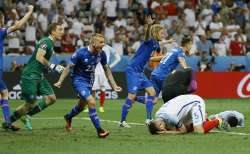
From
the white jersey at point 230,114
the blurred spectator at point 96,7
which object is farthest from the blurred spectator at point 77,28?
the white jersey at point 230,114

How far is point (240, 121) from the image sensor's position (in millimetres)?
16391

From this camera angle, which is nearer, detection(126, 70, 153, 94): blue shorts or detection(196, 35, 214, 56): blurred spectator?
detection(126, 70, 153, 94): blue shorts

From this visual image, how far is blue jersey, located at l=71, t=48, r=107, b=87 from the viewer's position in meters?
15.3

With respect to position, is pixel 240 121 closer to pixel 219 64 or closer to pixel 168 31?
pixel 219 64

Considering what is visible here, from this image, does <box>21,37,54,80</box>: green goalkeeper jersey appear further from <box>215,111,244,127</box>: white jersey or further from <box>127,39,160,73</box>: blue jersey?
<box>215,111,244,127</box>: white jersey

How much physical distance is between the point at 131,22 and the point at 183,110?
61.8 ft

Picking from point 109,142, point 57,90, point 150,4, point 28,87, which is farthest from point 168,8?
point 109,142

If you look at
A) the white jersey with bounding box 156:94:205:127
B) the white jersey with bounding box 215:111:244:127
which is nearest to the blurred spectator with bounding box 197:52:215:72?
the white jersey with bounding box 215:111:244:127

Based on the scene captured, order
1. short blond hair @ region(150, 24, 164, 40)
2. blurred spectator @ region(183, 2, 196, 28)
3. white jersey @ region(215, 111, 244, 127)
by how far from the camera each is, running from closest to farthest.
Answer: white jersey @ region(215, 111, 244, 127) → short blond hair @ region(150, 24, 164, 40) → blurred spectator @ region(183, 2, 196, 28)

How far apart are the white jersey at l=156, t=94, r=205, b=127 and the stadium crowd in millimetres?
15603

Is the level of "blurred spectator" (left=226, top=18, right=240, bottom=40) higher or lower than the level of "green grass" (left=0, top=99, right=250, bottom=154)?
higher

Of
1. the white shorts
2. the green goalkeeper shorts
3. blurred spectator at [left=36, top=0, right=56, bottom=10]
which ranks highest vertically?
blurred spectator at [left=36, top=0, right=56, bottom=10]

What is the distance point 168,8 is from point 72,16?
4254mm

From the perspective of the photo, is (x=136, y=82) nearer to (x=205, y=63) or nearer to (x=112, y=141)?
(x=112, y=141)
